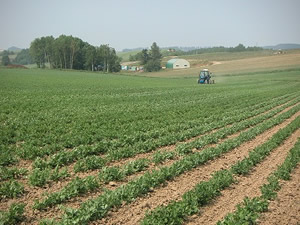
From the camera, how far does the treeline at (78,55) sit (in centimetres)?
10856

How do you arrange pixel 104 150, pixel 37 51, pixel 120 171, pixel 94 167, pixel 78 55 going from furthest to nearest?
pixel 37 51 → pixel 78 55 → pixel 104 150 → pixel 94 167 → pixel 120 171

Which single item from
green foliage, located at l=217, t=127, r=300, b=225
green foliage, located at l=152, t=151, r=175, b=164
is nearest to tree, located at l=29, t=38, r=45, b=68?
green foliage, located at l=152, t=151, r=175, b=164

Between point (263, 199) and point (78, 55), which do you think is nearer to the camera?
point (263, 199)

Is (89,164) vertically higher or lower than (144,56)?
lower

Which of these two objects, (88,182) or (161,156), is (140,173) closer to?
(161,156)

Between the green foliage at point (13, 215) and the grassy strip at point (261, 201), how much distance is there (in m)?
4.26

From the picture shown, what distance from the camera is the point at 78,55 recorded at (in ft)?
370

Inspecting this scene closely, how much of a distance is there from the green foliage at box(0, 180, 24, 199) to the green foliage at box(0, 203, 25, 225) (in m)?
0.80

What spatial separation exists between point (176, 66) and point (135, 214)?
130m

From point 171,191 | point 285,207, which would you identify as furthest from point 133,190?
point 285,207

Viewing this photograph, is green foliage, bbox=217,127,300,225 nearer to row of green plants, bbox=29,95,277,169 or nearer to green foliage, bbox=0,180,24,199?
row of green plants, bbox=29,95,277,169

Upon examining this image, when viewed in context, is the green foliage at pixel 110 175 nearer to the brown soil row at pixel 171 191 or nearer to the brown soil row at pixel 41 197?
the brown soil row at pixel 41 197

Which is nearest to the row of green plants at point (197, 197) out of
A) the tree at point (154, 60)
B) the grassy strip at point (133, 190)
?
the grassy strip at point (133, 190)

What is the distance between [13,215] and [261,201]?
587 cm
